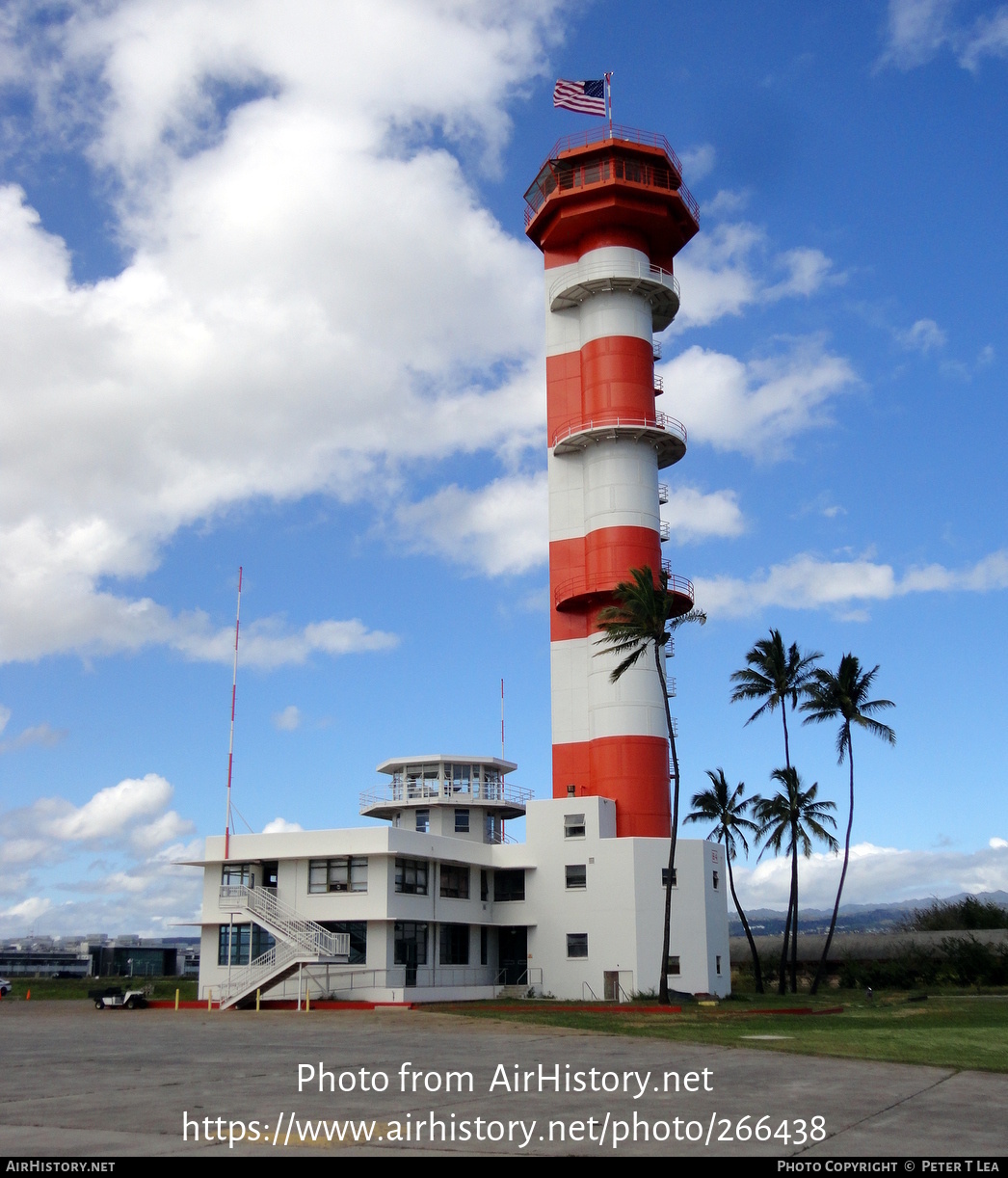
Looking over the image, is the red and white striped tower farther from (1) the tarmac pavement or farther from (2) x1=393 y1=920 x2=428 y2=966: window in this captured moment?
(1) the tarmac pavement

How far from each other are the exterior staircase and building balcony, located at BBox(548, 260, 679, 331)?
31.8m

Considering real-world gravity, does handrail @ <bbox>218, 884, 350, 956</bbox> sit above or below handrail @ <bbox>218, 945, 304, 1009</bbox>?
above

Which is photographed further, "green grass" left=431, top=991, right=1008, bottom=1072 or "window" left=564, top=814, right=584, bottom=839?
"window" left=564, top=814, right=584, bottom=839

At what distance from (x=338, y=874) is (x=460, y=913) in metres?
6.54

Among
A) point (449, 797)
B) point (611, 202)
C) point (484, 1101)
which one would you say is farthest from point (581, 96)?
point (484, 1101)

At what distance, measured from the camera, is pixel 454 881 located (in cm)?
4894

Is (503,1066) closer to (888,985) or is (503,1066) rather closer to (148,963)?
(888,985)

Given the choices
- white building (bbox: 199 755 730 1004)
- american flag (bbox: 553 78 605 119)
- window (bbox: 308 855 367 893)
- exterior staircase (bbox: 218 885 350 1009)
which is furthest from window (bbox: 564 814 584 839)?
american flag (bbox: 553 78 605 119)

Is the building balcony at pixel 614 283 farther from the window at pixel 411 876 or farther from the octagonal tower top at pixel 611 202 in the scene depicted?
the window at pixel 411 876

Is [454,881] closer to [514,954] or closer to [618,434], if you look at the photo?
[514,954]

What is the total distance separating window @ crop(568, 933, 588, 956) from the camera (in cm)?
4791

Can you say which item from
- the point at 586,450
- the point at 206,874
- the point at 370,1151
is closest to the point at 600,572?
the point at 586,450

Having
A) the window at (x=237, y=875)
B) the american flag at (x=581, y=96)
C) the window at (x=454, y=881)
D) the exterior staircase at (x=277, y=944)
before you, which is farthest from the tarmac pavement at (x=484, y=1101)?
the american flag at (x=581, y=96)

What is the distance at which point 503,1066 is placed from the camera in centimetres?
1833
